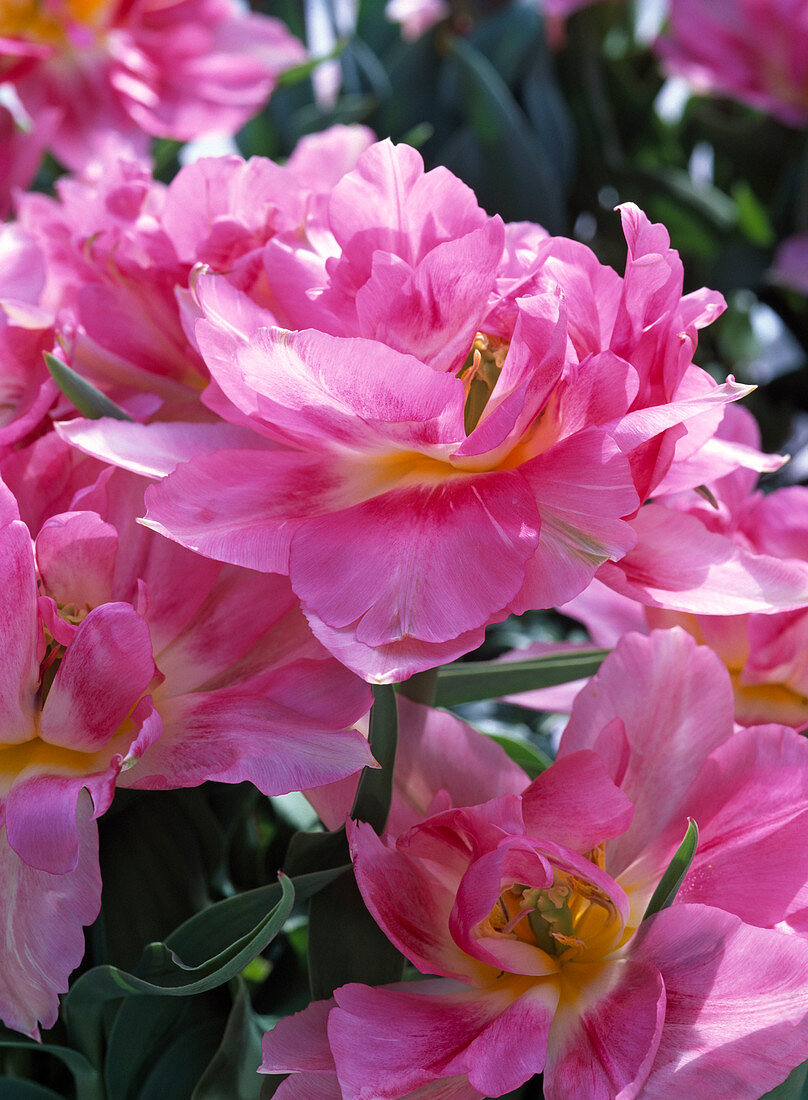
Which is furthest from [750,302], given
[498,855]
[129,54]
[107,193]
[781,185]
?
[498,855]

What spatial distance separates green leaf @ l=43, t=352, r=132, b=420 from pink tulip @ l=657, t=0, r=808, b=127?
2.60ft

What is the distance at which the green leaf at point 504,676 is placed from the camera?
0.40m

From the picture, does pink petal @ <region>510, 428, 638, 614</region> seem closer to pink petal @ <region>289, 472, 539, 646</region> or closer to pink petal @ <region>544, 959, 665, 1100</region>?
pink petal @ <region>289, 472, 539, 646</region>

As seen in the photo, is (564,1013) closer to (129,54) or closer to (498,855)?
(498,855)

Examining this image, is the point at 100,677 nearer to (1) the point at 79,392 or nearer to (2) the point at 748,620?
(1) the point at 79,392

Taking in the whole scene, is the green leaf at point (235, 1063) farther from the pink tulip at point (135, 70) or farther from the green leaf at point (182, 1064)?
the pink tulip at point (135, 70)

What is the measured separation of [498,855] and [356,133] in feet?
1.17

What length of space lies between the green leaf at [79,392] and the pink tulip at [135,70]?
1.44 ft

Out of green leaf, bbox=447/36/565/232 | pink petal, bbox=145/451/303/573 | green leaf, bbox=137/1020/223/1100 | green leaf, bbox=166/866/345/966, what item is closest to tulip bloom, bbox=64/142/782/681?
pink petal, bbox=145/451/303/573

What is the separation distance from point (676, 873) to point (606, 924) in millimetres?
44

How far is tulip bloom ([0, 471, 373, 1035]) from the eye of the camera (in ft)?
0.95

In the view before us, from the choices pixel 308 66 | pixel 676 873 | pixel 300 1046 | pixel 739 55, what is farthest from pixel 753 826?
pixel 739 55

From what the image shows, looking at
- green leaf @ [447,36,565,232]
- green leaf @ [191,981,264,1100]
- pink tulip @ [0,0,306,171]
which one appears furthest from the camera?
green leaf @ [447,36,565,232]

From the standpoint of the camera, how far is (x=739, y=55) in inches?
38.8
